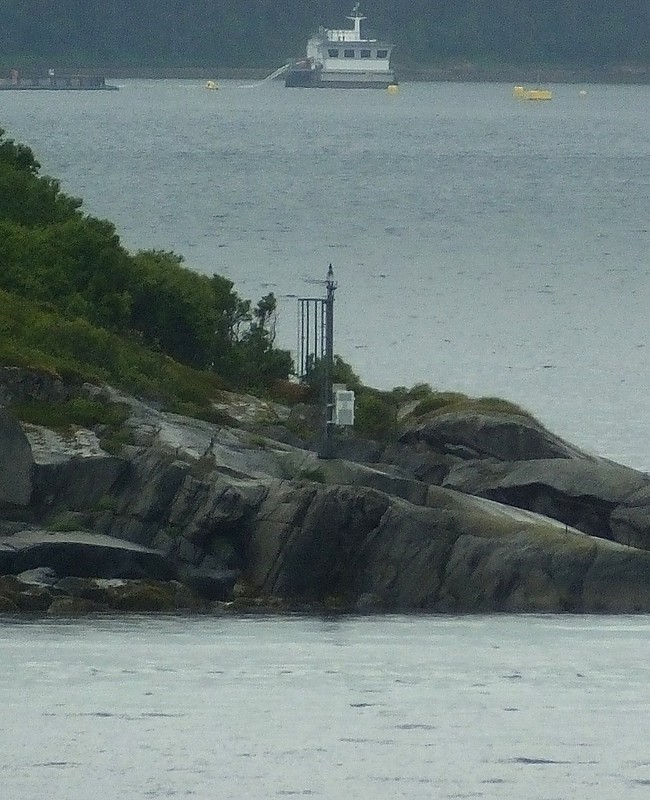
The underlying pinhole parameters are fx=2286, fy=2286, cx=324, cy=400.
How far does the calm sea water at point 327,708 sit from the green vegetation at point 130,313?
400 inches

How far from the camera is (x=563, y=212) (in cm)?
12912

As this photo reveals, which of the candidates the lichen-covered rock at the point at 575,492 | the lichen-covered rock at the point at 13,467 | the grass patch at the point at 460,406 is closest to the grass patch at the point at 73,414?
the lichen-covered rock at the point at 13,467

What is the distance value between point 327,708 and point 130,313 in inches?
795

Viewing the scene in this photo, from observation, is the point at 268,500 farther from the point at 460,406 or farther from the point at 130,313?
the point at 130,313

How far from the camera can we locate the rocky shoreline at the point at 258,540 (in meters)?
31.7

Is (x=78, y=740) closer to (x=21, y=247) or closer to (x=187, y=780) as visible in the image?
(x=187, y=780)

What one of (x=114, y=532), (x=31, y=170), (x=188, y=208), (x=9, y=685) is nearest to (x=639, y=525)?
(x=114, y=532)

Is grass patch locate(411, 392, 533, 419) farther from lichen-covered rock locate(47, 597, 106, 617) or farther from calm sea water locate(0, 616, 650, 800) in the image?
lichen-covered rock locate(47, 597, 106, 617)

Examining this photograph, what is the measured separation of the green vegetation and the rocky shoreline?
4976mm

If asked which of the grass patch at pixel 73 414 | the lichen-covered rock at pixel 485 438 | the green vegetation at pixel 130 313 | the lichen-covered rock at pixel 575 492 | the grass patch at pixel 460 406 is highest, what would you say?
the green vegetation at pixel 130 313

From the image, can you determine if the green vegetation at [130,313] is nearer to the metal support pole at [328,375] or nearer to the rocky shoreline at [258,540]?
the metal support pole at [328,375]

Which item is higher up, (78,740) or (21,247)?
(21,247)

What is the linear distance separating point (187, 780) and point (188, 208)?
102584 millimetres

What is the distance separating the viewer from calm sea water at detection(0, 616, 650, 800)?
73.0ft
